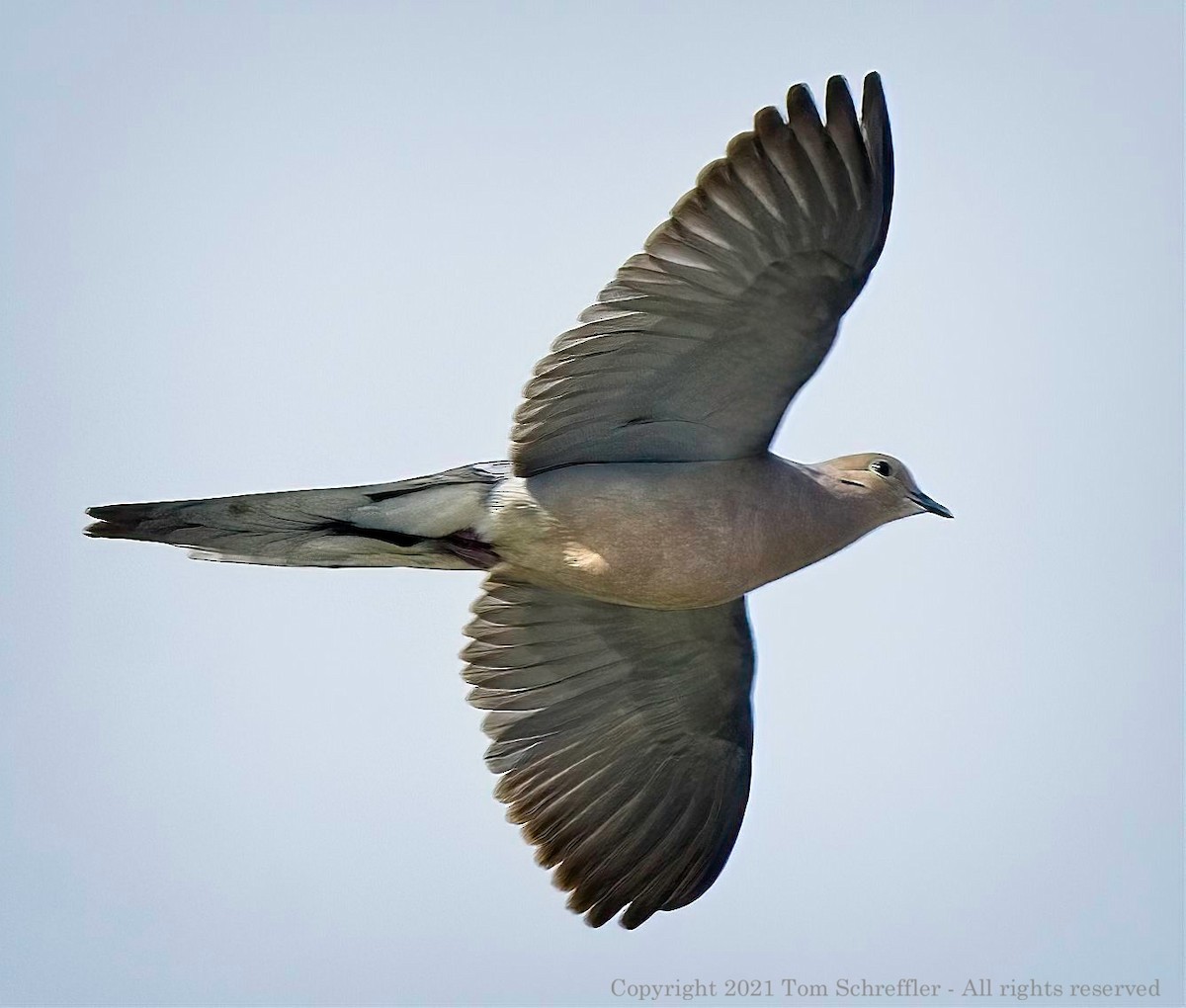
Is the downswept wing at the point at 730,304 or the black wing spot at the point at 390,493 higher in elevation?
the downswept wing at the point at 730,304

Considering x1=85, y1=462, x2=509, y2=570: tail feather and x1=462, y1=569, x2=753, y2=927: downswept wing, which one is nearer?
x1=85, y1=462, x2=509, y2=570: tail feather

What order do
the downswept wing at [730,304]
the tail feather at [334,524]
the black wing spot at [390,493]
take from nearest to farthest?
the downswept wing at [730,304] < the tail feather at [334,524] < the black wing spot at [390,493]

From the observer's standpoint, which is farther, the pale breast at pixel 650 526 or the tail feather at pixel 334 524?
the pale breast at pixel 650 526

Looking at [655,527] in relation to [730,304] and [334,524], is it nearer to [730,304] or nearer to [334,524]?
[730,304]

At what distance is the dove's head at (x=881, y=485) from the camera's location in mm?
7793

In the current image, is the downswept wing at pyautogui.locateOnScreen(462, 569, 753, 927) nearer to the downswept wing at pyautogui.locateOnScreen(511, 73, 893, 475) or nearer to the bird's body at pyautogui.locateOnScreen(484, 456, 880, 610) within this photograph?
the bird's body at pyautogui.locateOnScreen(484, 456, 880, 610)

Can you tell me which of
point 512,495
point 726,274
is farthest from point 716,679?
point 726,274

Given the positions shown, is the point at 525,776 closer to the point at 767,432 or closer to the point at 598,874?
the point at 598,874

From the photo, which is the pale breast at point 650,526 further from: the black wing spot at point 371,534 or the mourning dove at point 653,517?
the black wing spot at point 371,534

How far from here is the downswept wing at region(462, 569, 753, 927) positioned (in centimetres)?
816

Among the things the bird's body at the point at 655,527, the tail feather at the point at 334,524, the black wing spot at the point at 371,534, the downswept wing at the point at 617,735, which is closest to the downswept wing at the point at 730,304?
the bird's body at the point at 655,527

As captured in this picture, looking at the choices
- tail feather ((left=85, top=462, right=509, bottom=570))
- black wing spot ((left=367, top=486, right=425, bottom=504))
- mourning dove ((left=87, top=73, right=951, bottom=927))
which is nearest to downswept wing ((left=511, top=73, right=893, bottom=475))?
mourning dove ((left=87, top=73, right=951, bottom=927))

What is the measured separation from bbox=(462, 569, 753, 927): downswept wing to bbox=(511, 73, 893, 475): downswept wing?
3.22 feet

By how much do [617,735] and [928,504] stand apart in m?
1.76
